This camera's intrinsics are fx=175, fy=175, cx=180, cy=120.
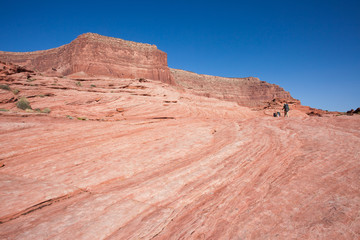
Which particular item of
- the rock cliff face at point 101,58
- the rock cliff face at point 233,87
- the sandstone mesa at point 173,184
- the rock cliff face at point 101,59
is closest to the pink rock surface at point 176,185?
the sandstone mesa at point 173,184

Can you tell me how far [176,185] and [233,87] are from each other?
381ft

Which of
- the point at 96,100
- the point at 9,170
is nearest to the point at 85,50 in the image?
the point at 96,100

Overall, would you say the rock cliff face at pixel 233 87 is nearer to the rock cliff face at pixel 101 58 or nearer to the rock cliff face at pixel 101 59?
the rock cliff face at pixel 101 59

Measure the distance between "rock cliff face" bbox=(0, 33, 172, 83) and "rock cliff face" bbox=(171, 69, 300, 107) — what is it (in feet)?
92.0

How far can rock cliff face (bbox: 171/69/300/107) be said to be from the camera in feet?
330

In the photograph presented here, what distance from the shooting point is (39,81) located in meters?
17.7

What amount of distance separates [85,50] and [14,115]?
200ft

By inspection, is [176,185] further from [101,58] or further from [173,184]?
[101,58]

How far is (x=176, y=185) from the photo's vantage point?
128 inches

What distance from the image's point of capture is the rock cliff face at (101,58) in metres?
58.2

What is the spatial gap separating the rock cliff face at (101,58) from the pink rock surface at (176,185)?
195 ft

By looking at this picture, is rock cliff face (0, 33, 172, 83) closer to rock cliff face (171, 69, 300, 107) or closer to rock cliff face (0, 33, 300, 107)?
rock cliff face (0, 33, 300, 107)

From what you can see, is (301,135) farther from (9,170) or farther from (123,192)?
→ (9,170)

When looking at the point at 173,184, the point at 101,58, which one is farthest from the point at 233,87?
the point at 173,184
